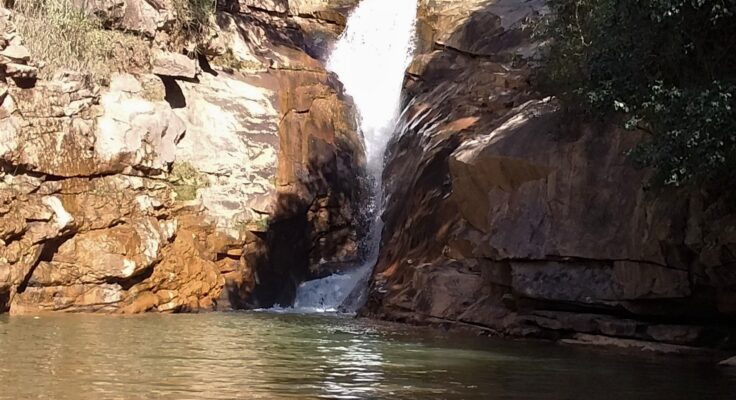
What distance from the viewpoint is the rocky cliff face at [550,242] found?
1508cm

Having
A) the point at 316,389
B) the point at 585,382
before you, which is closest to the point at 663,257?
the point at 585,382

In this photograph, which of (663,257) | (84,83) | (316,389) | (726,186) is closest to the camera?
(316,389)

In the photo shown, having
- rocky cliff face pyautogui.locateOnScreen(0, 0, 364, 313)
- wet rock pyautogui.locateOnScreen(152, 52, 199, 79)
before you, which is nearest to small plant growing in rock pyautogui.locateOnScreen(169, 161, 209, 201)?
rocky cliff face pyautogui.locateOnScreen(0, 0, 364, 313)

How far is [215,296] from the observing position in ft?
85.3

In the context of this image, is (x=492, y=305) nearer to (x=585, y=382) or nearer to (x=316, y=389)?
(x=585, y=382)

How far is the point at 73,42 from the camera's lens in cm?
2527

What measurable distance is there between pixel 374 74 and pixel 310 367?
2402 centimetres

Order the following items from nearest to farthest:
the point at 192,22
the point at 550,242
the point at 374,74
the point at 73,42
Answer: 1. the point at 550,242
2. the point at 73,42
3. the point at 192,22
4. the point at 374,74

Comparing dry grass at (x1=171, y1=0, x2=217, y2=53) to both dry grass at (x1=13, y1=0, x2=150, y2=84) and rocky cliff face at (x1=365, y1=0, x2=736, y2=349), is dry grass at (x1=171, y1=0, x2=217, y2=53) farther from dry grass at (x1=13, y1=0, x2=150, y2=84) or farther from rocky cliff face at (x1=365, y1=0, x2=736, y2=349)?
rocky cliff face at (x1=365, y1=0, x2=736, y2=349)

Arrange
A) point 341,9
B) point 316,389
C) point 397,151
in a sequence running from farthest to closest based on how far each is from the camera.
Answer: point 341,9, point 397,151, point 316,389

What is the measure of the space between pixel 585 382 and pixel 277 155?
64.1 feet

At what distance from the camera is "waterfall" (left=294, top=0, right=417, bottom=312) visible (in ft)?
96.0

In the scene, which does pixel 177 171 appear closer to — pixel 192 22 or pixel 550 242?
pixel 192 22

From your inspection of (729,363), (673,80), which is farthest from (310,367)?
(673,80)
